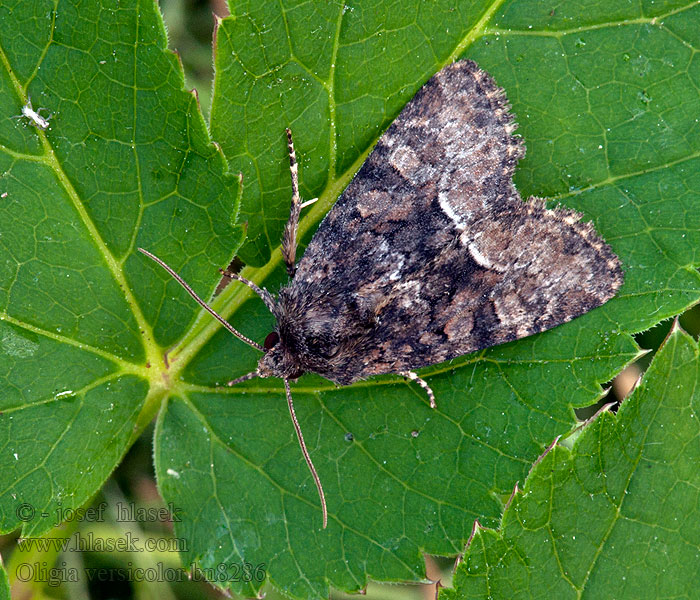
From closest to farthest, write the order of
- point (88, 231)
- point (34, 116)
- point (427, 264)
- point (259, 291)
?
1. point (34, 116)
2. point (88, 231)
3. point (259, 291)
4. point (427, 264)

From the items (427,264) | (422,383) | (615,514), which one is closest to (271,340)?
(422,383)

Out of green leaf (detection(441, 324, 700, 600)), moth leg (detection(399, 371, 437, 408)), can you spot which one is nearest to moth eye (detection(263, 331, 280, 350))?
moth leg (detection(399, 371, 437, 408))

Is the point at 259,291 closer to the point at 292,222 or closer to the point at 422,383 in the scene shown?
the point at 292,222

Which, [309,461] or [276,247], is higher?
[276,247]

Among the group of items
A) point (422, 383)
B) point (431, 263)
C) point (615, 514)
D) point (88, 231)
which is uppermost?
point (88, 231)

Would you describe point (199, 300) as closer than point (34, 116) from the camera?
No

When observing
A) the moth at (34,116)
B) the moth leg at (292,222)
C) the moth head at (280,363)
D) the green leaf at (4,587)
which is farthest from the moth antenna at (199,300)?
the green leaf at (4,587)

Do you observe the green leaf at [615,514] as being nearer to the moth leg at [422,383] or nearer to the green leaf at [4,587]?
the moth leg at [422,383]
